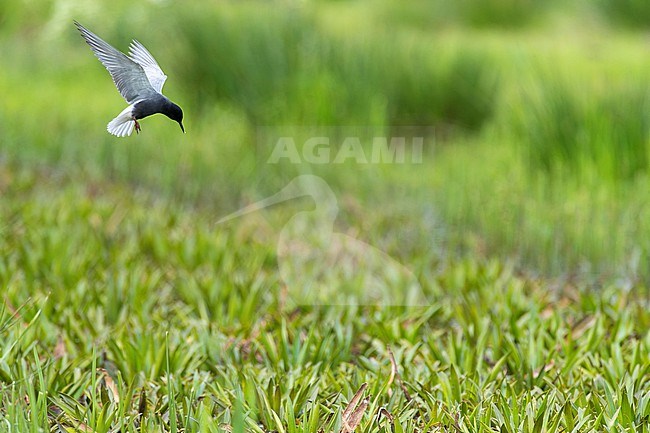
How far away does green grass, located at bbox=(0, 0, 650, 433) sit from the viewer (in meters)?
1.99

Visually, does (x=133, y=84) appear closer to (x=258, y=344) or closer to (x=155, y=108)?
(x=155, y=108)

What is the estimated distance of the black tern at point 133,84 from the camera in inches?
34.7

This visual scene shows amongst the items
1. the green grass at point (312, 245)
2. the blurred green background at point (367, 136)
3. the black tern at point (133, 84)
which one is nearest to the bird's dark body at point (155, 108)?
the black tern at point (133, 84)

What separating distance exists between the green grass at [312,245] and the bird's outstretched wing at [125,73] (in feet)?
2.16

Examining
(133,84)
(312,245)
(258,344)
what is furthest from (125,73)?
(312,245)

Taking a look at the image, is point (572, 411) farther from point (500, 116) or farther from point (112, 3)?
point (112, 3)

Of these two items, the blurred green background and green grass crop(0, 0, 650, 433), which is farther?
Answer: the blurred green background

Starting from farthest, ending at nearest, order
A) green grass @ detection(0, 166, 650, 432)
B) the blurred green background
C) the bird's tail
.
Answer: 1. the blurred green background
2. green grass @ detection(0, 166, 650, 432)
3. the bird's tail

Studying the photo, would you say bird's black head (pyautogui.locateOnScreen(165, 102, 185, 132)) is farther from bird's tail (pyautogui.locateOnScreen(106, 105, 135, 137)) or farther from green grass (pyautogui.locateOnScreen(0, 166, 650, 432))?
green grass (pyautogui.locateOnScreen(0, 166, 650, 432))

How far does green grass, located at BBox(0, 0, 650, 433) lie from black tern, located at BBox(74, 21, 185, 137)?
2.14ft

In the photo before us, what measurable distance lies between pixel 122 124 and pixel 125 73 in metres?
0.07

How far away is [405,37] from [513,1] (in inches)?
264

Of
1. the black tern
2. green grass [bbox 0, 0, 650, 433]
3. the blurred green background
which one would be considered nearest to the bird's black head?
the black tern

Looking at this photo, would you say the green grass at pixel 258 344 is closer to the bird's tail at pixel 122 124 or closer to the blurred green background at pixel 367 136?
the blurred green background at pixel 367 136
